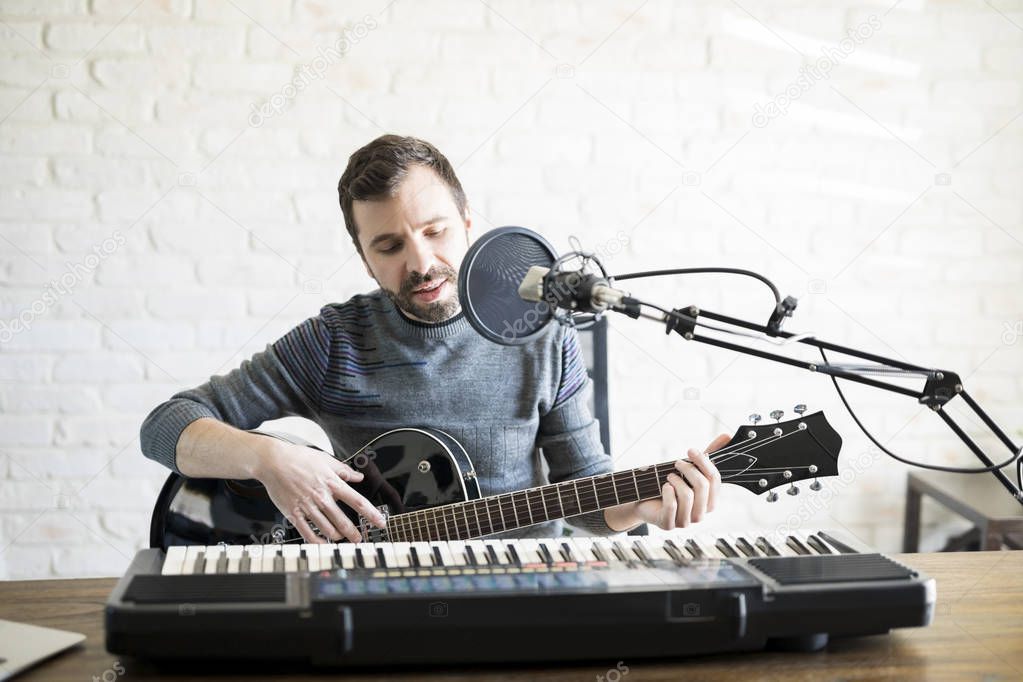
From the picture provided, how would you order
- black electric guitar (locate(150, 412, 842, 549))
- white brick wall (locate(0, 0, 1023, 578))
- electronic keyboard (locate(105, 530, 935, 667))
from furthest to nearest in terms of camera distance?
1. white brick wall (locate(0, 0, 1023, 578))
2. black electric guitar (locate(150, 412, 842, 549))
3. electronic keyboard (locate(105, 530, 935, 667))

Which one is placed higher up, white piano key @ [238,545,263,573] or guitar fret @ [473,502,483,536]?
white piano key @ [238,545,263,573]

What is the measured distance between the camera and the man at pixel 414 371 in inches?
68.4

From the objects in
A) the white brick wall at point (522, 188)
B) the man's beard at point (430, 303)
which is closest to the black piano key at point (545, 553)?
the man's beard at point (430, 303)

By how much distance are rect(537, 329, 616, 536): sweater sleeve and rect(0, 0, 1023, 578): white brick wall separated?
81cm

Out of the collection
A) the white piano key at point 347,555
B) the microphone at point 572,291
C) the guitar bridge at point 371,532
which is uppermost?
the microphone at point 572,291

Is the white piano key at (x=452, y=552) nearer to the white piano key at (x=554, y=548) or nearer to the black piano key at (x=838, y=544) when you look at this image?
the white piano key at (x=554, y=548)

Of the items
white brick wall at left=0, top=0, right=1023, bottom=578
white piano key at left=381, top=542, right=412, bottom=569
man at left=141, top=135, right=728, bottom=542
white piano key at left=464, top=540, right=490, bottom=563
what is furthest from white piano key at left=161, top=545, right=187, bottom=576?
white brick wall at left=0, top=0, right=1023, bottom=578

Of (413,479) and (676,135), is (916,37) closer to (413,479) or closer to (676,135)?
(676,135)

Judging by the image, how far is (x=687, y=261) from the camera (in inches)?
104

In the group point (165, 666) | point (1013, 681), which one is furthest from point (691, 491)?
point (165, 666)

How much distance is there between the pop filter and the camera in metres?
1.06

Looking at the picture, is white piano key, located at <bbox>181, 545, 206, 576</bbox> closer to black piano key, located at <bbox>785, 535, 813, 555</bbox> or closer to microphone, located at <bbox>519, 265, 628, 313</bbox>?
microphone, located at <bbox>519, 265, 628, 313</bbox>

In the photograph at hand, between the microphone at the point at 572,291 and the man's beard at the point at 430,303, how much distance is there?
70 cm

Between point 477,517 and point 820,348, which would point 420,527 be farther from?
point 820,348
